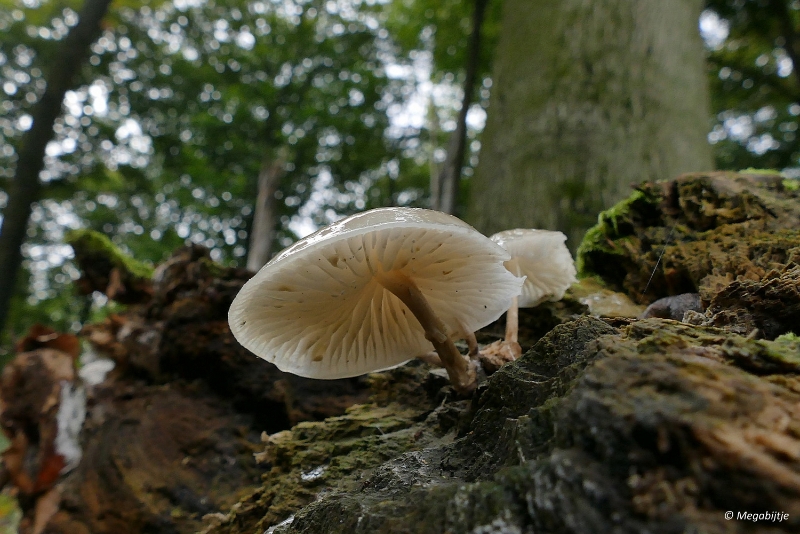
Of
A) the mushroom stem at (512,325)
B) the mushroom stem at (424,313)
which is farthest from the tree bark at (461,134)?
the mushroom stem at (424,313)

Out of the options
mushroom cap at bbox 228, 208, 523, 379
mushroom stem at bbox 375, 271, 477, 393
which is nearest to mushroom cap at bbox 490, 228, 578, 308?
mushroom cap at bbox 228, 208, 523, 379

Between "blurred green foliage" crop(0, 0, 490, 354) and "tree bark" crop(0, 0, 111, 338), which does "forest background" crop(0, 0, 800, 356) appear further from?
"tree bark" crop(0, 0, 111, 338)

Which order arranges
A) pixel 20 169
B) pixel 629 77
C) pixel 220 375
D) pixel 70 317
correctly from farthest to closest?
pixel 70 317 → pixel 20 169 → pixel 629 77 → pixel 220 375

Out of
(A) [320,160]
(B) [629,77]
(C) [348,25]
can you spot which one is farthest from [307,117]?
(B) [629,77]

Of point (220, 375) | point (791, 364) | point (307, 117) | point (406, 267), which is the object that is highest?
point (307, 117)

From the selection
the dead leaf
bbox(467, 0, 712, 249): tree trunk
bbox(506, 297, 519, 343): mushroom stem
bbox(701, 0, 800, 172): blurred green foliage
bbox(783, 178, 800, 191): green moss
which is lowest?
the dead leaf

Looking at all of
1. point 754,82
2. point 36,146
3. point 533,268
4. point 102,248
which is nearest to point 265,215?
point 36,146

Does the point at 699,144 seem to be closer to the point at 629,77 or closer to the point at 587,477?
the point at 629,77

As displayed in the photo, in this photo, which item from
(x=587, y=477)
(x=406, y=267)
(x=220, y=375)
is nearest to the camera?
(x=587, y=477)
